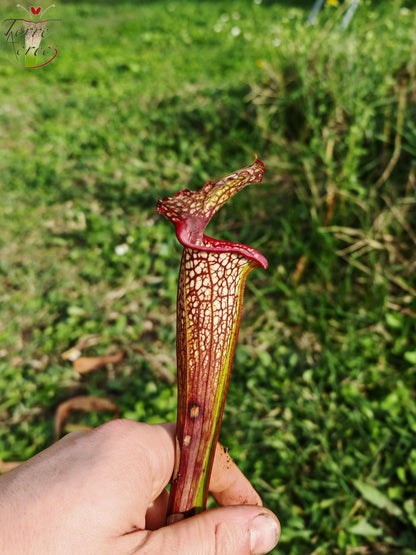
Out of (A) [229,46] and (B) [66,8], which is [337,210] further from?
(B) [66,8]

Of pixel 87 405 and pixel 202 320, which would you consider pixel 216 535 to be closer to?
pixel 202 320

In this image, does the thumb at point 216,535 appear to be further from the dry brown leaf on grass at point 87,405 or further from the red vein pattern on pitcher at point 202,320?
the dry brown leaf on grass at point 87,405

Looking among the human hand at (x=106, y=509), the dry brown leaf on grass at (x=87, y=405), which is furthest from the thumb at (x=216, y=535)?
the dry brown leaf on grass at (x=87, y=405)

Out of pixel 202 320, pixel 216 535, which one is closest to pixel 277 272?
pixel 202 320

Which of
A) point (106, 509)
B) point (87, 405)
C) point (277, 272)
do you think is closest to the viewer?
point (106, 509)

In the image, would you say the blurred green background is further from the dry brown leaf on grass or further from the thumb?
the thumb

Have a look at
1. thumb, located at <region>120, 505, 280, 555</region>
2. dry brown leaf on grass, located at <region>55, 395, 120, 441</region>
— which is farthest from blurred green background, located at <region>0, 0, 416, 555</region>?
thumb, located at <region>120, 505, 280, 555</region>
